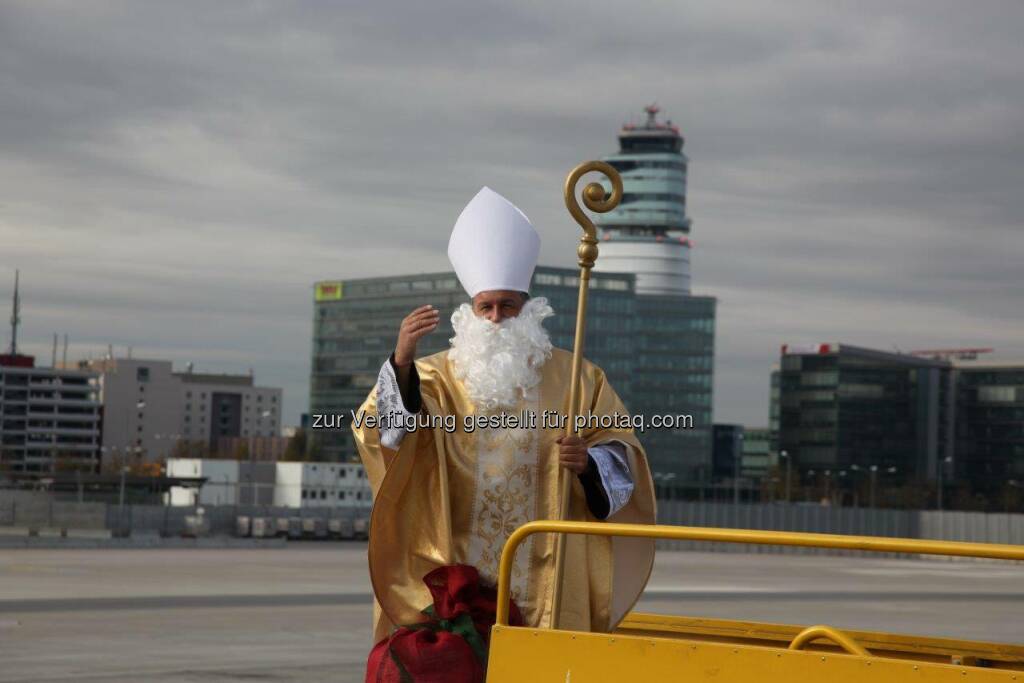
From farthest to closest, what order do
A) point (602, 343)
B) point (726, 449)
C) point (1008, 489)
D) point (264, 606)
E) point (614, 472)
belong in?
1. point (726, 449)
2. point (602, 343)
3. point (1008, 489)
4. point (264, 606)
5. point (614, 472)

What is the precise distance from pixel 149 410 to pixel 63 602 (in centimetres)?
17557

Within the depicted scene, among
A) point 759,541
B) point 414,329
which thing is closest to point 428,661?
point 414,329

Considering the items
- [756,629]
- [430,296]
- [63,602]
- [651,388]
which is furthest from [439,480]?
[651,388]

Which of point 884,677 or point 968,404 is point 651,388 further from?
point 884,677

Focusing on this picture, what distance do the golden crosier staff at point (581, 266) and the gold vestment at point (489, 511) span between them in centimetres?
7

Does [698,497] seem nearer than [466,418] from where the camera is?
No

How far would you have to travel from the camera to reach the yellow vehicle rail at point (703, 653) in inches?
167

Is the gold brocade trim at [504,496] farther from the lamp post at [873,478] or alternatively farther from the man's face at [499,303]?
the lamp post at [873,478]

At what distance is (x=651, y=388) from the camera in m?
146

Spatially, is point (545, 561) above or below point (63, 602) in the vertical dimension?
above

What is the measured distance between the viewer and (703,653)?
445 centimetres

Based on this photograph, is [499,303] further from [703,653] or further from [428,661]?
[703,653]

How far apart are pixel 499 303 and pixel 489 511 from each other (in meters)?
0.72

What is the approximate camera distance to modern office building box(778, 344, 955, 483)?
12638cm
